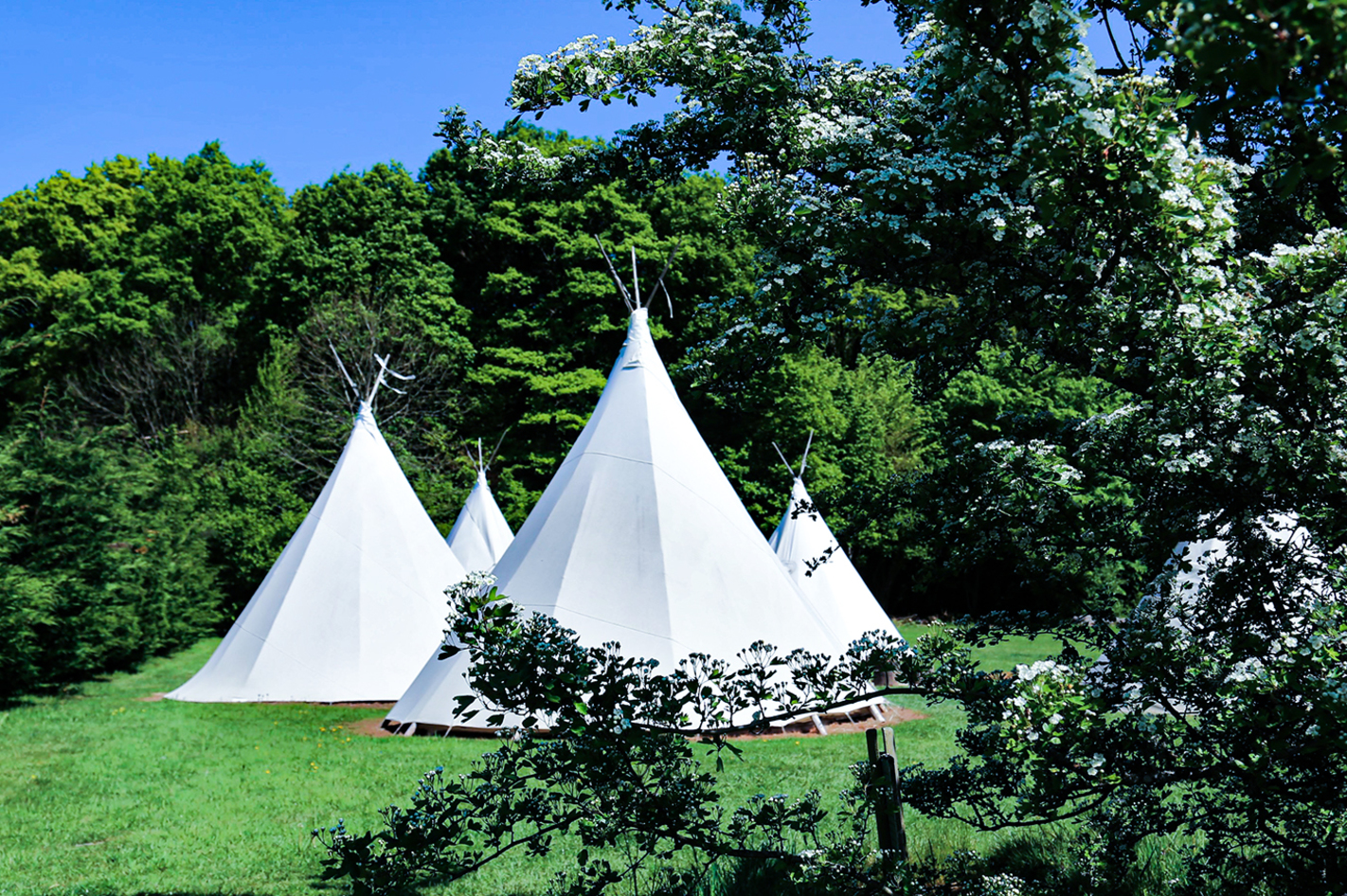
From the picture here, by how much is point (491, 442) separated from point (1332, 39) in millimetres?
24184

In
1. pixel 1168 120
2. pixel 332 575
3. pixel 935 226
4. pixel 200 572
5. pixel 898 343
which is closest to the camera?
pixel 1168 120

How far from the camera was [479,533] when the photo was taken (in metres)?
17.4

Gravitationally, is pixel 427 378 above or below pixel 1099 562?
above

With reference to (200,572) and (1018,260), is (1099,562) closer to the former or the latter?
(1018,260)

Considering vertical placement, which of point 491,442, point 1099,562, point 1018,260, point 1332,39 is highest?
point 491,442

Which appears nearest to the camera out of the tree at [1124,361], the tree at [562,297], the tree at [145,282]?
the tree at [1124,361]

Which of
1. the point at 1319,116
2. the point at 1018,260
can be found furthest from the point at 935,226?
the point at 1319,116

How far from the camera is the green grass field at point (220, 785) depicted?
16.6 ft

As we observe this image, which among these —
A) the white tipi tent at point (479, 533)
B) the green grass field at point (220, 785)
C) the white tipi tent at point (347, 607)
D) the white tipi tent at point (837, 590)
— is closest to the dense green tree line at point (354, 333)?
the white tipi tent at point (479, 533)

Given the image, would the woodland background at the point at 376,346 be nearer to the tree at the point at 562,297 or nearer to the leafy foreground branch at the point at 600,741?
the tree at the point at 562,297

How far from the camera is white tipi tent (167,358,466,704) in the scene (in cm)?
1187

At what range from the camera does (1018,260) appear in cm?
279

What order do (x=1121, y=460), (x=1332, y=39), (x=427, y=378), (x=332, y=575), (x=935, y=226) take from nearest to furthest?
1. (x=1332, y=39)
2. (x=935, y=226)
3. (x=1121, y=460)
4. (x=332, y=575)
5. (x=427, y=378)

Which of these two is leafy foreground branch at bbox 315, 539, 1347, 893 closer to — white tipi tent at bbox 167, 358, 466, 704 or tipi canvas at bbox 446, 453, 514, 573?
white tipi tent at bbox 167, 358, 466, 704
